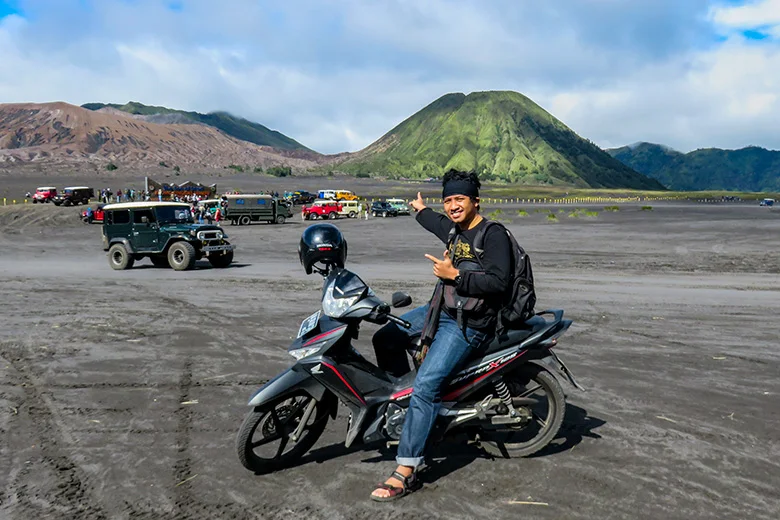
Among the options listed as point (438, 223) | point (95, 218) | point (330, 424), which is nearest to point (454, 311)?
point (438, 223)

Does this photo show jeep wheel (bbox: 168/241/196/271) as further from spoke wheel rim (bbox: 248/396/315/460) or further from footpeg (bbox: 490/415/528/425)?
footpeg (bbox: 490/415/528/425)

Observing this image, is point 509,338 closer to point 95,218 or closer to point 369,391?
point 369,391

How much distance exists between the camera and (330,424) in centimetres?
572

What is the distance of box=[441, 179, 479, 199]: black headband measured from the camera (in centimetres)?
449

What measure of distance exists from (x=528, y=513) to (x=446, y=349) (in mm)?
1138

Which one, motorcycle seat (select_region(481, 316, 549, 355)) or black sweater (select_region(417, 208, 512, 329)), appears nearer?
black sweater (select_region(417, 208, 512, 329))

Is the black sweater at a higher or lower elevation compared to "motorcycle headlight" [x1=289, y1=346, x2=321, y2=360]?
higher

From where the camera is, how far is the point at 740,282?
1533cm

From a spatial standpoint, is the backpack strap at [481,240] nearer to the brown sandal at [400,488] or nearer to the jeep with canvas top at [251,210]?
the brown sandal at [400,488]

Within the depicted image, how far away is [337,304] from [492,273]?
105 cm

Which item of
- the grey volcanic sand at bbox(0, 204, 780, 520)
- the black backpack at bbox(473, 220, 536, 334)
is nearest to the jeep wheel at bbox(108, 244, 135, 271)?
the grey volcanic sand at bbox(0, 204, 780, 520)

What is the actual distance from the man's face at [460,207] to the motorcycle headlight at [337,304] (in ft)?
2.87

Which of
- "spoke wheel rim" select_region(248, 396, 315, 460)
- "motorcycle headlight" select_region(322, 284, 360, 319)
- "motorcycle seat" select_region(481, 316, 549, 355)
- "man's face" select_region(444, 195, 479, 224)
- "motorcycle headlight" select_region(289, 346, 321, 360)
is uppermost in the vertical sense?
"man's face" select_region(444, 195, 479, 224)

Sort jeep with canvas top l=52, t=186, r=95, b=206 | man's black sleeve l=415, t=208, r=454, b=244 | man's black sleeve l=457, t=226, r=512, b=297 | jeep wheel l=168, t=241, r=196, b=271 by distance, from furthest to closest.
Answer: jeep with canvas top l=52, t=186, r=95, b=206
jeep wheel l=168, t=241, r=196, b=271
man's black sleeve l=415, t=208, r=454, b=244
man's black sleeve l=457, t=226, r=512, b=297
